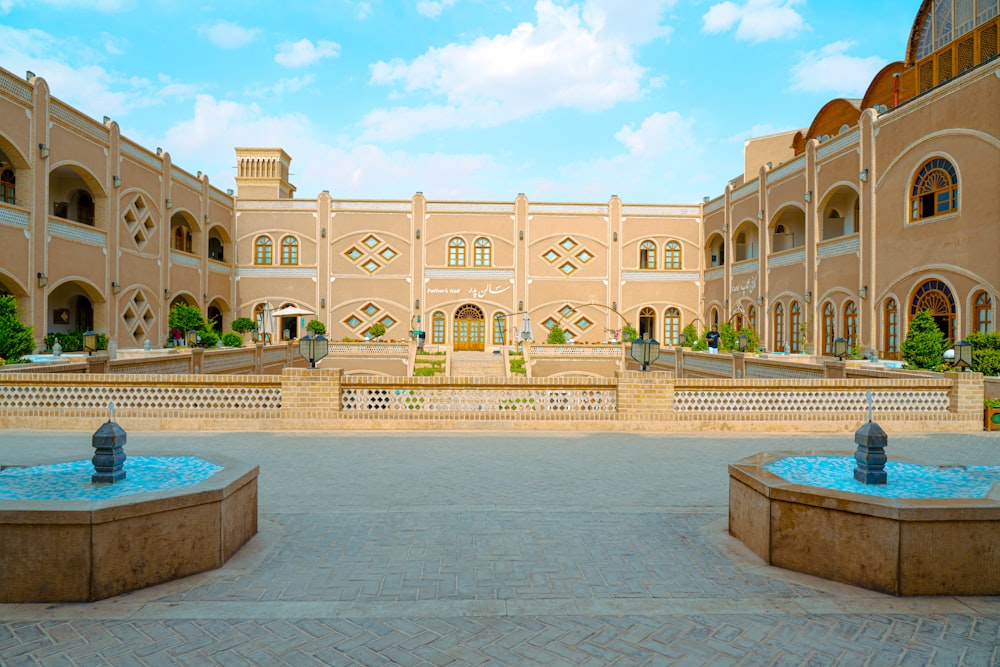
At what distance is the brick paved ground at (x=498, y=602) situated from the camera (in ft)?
10.2

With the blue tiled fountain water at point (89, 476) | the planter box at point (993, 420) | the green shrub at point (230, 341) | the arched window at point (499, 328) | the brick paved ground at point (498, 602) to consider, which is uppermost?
the arched window at point (499, 328)

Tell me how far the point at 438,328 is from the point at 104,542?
29.3 meters

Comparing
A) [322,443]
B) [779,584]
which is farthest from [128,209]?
[779,584]

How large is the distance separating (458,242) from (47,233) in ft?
59.8

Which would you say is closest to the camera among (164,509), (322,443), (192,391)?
(164,509)

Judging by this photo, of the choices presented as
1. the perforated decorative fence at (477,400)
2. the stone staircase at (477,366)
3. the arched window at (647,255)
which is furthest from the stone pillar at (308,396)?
the arched window at (647,255)

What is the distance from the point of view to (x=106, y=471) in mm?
4484

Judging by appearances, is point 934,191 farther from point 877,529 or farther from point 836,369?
point 877,529

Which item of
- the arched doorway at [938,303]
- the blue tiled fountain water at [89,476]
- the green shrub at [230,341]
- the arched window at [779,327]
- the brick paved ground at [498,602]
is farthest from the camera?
the arched window at [779,327]

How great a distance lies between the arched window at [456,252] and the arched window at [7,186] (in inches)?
725

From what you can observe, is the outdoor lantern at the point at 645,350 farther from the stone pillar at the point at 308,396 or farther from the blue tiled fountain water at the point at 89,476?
the blue tiled fountain water at the point at 89,476

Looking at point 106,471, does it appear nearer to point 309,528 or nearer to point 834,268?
point 309,528

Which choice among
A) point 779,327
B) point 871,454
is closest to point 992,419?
point 871,454

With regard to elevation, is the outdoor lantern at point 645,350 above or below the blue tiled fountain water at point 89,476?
above
